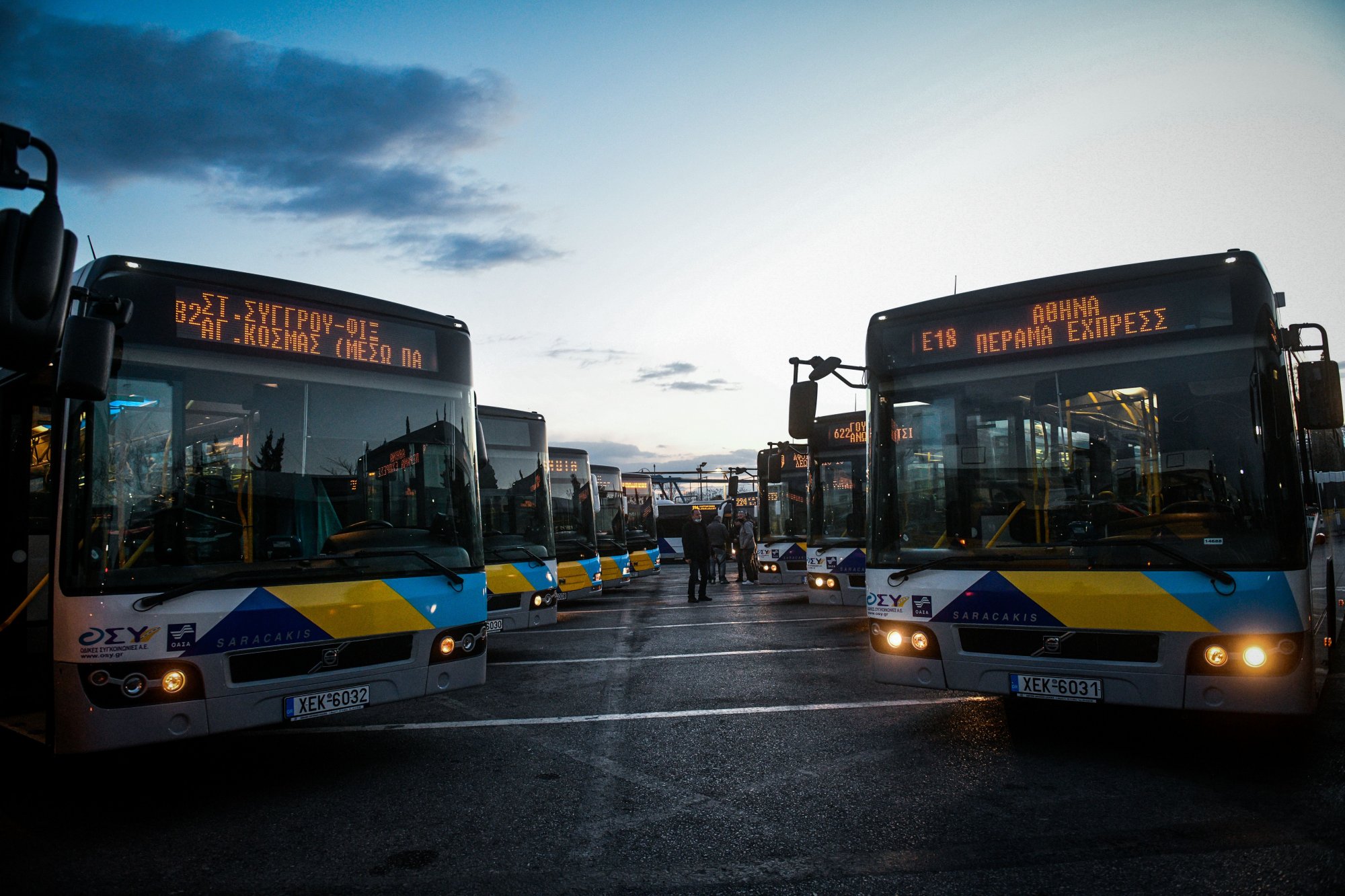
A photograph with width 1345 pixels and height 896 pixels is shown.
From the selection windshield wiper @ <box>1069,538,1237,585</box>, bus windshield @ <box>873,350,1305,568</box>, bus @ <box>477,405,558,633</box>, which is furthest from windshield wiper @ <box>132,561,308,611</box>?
bus @ <box>477,405,558,633</box>

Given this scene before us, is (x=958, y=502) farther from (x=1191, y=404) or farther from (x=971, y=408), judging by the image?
(x=1191, y=404)

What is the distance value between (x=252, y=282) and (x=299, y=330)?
0.37 m

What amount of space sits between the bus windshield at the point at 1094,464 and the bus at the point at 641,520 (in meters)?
18.7

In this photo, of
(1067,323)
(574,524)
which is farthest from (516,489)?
(1067,323)

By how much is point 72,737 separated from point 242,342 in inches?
85.7

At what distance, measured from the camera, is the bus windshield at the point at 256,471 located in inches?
189

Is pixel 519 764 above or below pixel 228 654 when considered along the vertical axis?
below

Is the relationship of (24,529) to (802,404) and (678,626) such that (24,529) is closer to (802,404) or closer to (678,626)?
(802,404)

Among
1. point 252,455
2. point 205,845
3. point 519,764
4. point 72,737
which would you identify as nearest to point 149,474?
point 252,455

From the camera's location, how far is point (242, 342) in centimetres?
536

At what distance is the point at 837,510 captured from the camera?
45.6 ft

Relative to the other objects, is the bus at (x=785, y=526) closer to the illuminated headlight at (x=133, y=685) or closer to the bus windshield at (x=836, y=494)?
the bus windshield at (x=836, y=494)

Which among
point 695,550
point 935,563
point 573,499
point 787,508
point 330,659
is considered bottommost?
point 330,659

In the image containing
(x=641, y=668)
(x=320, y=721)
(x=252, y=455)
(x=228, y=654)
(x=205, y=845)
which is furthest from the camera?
(x=641, y=668)
